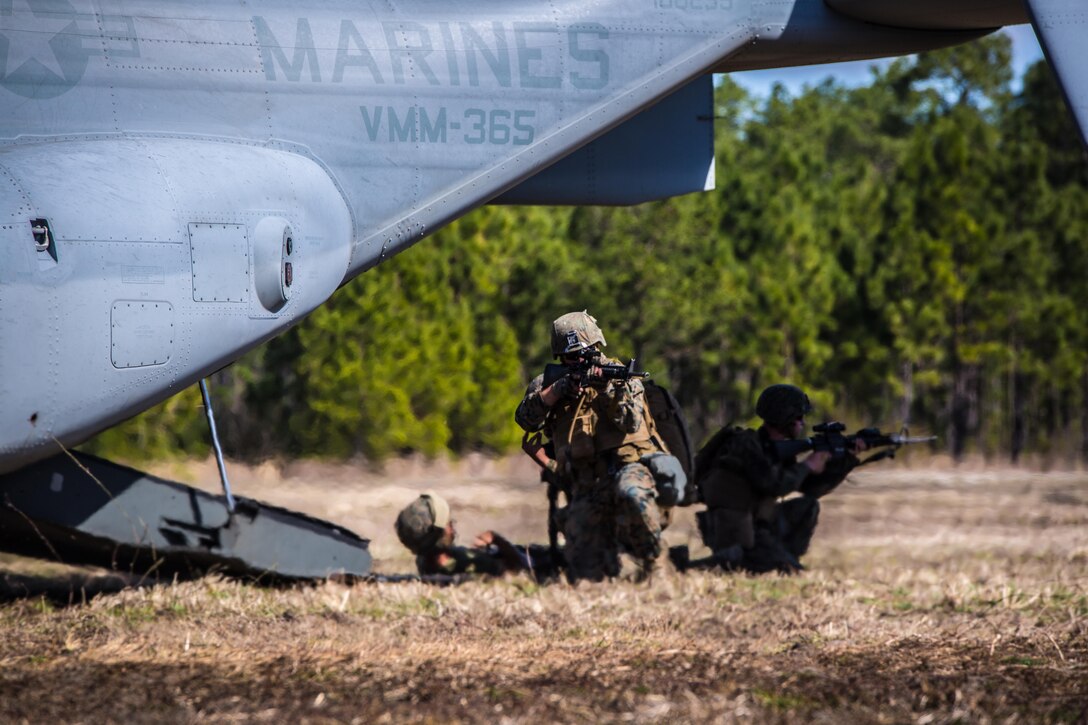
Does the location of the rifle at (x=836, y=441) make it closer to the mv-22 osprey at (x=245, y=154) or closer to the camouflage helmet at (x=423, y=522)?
the camouflage helmet at (x=423, y=522)

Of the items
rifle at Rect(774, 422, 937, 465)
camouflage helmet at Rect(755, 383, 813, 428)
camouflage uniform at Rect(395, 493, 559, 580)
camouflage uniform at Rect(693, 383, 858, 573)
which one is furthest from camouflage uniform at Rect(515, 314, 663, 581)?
rifle at Rect(774, 422, 937, 465)

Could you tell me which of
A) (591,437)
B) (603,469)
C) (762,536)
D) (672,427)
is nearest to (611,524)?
(603,469)

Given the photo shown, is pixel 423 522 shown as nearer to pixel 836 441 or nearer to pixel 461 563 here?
pixel 461 563

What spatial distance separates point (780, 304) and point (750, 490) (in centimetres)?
1639

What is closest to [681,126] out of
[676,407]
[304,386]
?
[676,407]

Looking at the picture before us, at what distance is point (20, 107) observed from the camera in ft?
22.7

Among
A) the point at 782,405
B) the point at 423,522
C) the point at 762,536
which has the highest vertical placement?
the point at 782,405

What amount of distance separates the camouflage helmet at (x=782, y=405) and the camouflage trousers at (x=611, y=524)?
1386 millimetres

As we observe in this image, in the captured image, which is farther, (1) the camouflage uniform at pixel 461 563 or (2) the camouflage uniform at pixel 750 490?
(1) the camouflage uniform at pixel 461 563

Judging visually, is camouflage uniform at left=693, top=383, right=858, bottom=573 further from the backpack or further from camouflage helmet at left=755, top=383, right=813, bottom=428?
the backpack

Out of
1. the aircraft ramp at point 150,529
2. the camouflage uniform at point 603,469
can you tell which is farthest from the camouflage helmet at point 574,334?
the aircraft ramp at point 150,529

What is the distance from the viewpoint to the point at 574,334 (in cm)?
785

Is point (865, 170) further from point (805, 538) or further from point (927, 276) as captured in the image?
point (805, 538)

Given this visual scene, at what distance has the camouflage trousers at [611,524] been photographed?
7.88 meters
